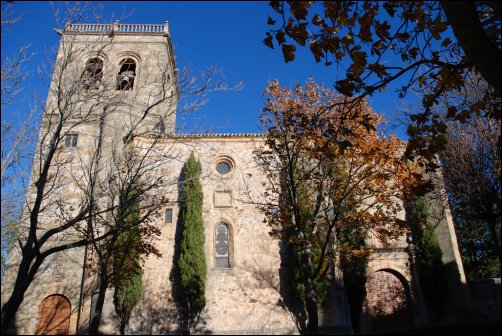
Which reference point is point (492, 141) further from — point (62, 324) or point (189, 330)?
point (62, 324)

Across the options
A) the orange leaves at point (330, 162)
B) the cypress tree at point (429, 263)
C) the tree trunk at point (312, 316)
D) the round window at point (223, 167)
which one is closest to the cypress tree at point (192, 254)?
the round window at point (223, 167)

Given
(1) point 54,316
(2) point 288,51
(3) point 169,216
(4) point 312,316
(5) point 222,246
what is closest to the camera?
(2) point 288,51

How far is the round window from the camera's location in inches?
762

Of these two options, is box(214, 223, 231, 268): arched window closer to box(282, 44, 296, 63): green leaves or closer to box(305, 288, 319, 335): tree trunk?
box(305, 288, 319, 335): tree trunk

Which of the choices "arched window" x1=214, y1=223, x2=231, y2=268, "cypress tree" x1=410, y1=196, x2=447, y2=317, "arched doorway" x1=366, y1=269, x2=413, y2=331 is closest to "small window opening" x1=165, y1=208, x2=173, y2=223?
"arched window" x1=214, y1=223, x2=231, y2=268

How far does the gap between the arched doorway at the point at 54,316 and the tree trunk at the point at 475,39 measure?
1663cm

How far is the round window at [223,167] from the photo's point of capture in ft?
63.5

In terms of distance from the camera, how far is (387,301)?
18.0 m

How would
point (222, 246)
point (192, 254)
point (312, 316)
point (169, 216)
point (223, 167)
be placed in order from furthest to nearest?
1. point (223, 167)
2. point (169, 216)
3. point (222, 246)
4. point (192, 254)
5. point (312, 316)

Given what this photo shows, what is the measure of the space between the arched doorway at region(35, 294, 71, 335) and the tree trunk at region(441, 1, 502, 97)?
16.6 m

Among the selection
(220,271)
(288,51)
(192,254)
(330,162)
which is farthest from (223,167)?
(288,51)

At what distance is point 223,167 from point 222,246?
3996 mm

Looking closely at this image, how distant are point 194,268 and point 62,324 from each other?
18.5 feet

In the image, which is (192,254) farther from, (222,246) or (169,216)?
(169,216)
